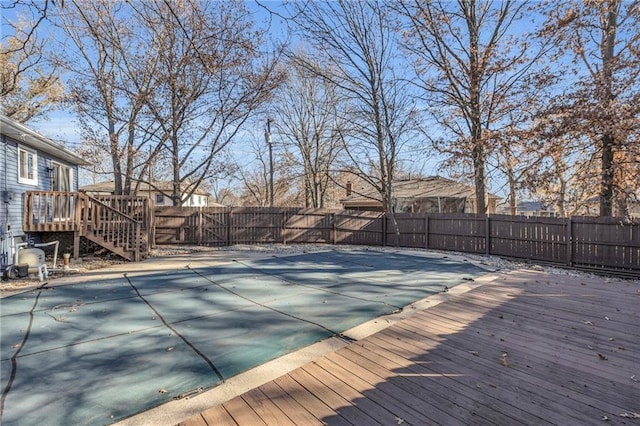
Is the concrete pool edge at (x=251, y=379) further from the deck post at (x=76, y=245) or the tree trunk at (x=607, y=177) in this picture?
the tree trunk at (x=607, y=177)

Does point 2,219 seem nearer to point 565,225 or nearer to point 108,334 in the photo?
point 108,334

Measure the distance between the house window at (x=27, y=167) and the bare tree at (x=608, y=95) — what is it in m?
14.9

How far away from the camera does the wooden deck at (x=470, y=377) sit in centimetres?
211

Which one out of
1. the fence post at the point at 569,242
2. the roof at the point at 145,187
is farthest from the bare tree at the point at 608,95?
the roof at the point at 145,187

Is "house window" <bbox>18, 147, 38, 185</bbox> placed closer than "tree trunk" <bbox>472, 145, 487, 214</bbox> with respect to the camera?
Yes

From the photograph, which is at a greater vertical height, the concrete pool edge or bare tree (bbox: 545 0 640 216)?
bare tree (bbox: 545 0 640 216)

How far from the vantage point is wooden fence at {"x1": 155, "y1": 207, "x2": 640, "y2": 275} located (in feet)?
26.0

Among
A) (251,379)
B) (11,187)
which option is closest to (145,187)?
(11,187)

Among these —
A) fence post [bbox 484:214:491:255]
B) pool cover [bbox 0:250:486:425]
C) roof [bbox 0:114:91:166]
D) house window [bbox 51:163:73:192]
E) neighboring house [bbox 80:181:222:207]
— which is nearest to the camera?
pool cover [bbox 0:250:486:425]

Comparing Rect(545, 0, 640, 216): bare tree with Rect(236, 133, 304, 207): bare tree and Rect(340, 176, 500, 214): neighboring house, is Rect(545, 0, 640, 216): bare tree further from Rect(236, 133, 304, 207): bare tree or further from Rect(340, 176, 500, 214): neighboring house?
Rect(236, 133, 304, 207): bare tree

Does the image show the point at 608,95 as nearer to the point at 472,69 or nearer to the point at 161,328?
the point at 472,69

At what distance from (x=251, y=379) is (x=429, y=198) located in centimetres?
1995

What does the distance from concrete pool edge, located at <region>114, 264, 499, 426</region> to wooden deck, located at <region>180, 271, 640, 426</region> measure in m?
0.09

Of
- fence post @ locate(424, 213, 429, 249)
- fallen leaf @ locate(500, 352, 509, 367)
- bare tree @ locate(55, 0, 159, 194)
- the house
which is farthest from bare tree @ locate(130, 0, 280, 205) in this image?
fallen leaf @ locate(500, 352, 509, 367)
